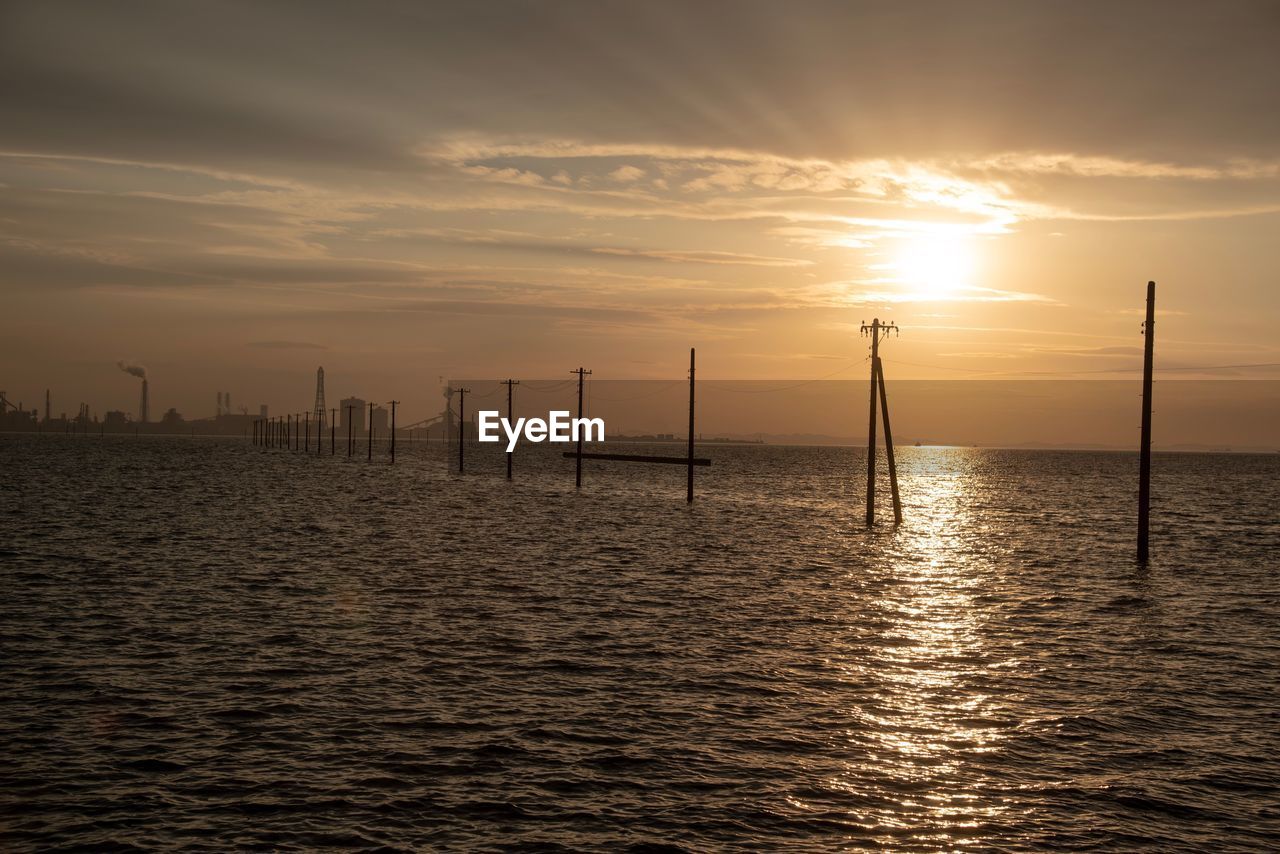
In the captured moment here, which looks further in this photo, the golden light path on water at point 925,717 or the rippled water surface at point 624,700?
the golden light path on water at point 925,717

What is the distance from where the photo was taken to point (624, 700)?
67.5 feet

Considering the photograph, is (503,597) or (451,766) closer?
(451,766)

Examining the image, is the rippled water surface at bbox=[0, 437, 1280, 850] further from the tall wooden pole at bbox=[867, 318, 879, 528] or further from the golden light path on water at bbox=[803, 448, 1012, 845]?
the tall wooden pole at bbox=[867, 318, 879, 528]

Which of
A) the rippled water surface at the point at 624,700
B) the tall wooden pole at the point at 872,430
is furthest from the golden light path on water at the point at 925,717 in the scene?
the tall wooden pole at the point at 872,430

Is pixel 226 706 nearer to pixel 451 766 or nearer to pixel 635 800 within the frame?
pixel 451 766

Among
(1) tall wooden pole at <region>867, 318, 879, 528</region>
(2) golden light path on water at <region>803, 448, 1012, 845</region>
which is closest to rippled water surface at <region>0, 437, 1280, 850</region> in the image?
(2) golden light path on water at <region>803, 448, 1012, 845</region>

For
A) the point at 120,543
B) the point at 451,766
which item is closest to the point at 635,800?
the point at 451,766

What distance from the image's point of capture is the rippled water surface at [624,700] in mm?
14227

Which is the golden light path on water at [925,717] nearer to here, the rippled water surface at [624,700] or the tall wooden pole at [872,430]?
the rippled water surface at [624,700]

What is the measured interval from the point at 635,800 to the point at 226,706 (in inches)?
352

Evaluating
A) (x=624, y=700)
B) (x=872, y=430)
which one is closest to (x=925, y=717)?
(x=624, y=700)

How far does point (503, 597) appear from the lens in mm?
34062

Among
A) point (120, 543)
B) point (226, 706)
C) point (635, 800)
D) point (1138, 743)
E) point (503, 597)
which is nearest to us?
point (635, 800)

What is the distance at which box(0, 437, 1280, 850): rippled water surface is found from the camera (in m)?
14.2
